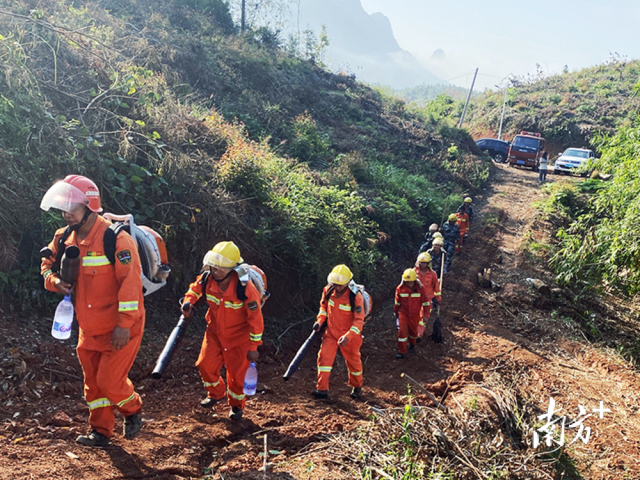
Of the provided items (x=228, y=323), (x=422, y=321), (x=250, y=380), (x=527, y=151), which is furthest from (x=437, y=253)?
(x=527, y=151)

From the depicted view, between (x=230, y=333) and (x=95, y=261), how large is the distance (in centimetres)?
157

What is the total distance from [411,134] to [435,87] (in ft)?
391

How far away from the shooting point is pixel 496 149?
90.9 ft

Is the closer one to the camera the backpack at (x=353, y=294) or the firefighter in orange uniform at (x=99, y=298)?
the firefighter in orange uniform at (x=99, y=298)

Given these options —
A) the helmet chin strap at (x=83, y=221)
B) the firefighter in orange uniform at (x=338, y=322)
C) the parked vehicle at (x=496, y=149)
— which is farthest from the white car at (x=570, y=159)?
the helmet chin strap at (x=83, y=221)

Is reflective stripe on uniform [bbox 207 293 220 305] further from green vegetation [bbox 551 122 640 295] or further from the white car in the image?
the white car

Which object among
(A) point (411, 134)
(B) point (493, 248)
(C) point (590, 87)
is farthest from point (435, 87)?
(B) point (493, 248)

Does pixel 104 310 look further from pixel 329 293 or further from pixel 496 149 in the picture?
pixel 496 149

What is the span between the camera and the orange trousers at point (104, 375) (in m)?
3.75

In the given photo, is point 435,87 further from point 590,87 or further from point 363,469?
point 363,469

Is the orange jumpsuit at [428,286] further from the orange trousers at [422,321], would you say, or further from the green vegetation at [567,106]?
the green vegetation at [567,106]

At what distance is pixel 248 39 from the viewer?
72.8 ft

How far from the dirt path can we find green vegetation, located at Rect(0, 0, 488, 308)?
1335mm

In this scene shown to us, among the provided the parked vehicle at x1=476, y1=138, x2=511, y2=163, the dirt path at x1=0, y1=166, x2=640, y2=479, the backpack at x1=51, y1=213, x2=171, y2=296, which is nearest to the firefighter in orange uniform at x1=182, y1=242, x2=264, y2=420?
the dirt path at x1=0, y1=166, x2=640, y2=479
